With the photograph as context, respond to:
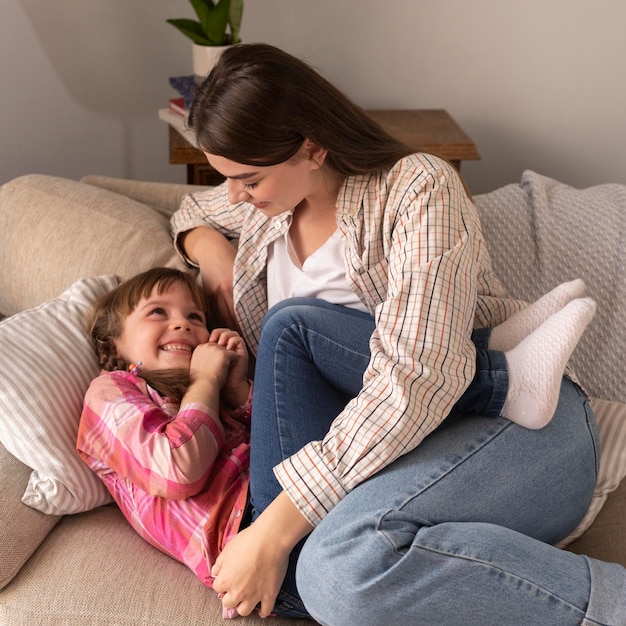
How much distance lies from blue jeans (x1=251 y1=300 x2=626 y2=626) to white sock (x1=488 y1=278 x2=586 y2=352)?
0.11 meters

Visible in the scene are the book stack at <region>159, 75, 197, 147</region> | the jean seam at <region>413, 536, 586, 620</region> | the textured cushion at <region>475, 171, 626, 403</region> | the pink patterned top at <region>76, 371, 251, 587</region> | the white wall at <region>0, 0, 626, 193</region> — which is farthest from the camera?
the white wall at <region>0, 0, 626, 193</region>

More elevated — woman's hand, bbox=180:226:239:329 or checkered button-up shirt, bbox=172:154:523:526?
checkered button-up shirt, bbox=172:154:523:526

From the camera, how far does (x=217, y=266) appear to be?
1.58 m

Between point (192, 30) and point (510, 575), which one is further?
point (192, 30)

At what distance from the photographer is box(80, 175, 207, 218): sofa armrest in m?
1.91

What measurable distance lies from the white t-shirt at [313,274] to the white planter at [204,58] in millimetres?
919

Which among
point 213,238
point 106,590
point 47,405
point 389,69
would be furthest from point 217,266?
point 389,69

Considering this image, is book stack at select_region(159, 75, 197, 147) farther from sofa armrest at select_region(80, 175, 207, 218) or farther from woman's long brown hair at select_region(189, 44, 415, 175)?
woman's long brown hair at select_region(189, 44, 415, 175)

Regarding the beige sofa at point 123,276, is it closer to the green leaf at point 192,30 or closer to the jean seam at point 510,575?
the jean seam at point 510,575

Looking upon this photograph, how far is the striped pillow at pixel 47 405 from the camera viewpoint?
131cm

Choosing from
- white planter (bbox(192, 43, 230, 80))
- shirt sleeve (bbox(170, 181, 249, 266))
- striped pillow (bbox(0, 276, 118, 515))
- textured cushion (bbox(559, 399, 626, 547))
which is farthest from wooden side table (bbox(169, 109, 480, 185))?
textured cushion (bbox(559, 399, 626, 547))

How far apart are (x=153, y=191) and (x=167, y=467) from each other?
866 mm

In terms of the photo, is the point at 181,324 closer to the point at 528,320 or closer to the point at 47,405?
the point at 47,405

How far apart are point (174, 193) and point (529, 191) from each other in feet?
2.48
